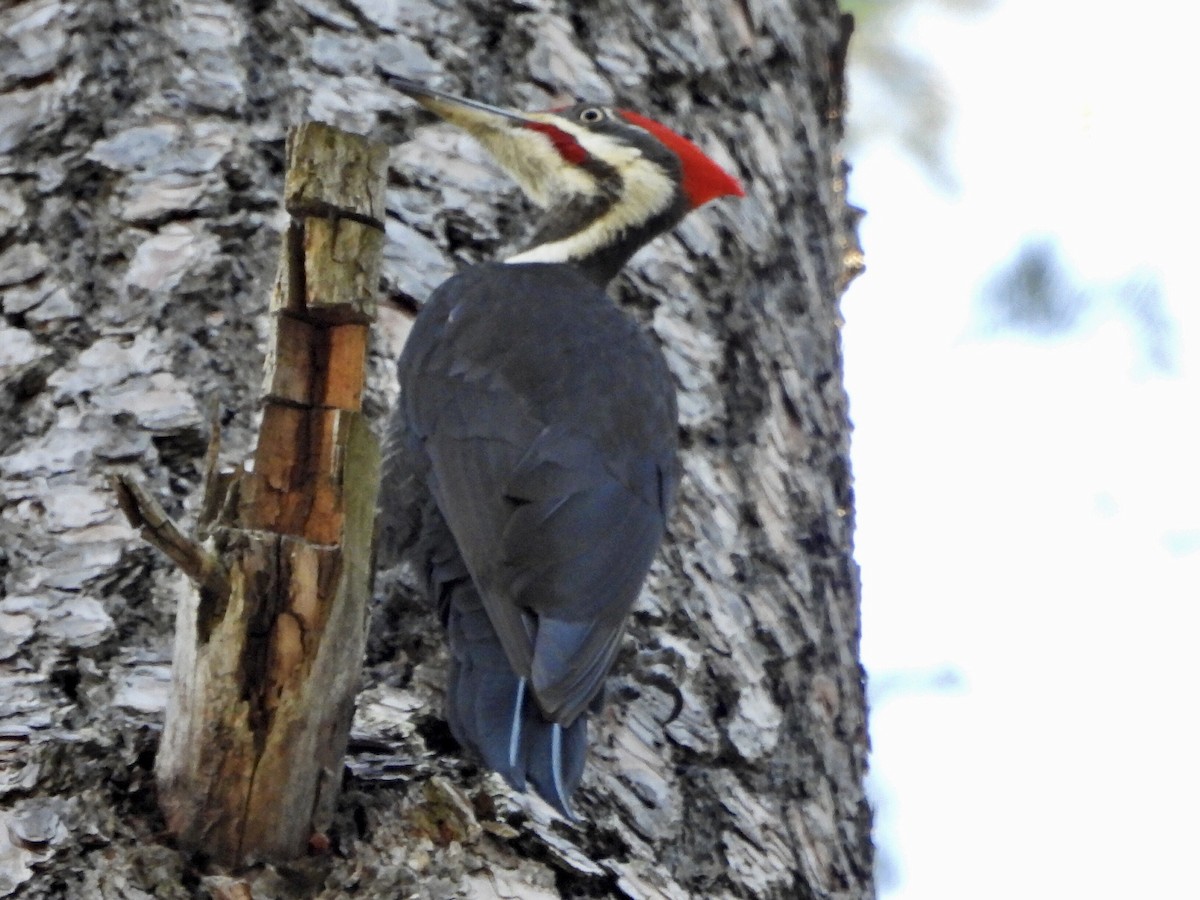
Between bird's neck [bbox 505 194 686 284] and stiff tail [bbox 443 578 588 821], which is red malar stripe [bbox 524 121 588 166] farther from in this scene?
stiff tail [bbox 443 578 588 821]

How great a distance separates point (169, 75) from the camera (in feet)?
8.37

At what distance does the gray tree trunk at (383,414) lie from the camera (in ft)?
6.21

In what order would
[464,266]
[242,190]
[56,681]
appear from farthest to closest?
[464,266] < [242,190] < [56,681]

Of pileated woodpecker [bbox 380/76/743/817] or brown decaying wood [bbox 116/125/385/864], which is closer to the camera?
brown decaying wood [bbox 116/125/385/864]

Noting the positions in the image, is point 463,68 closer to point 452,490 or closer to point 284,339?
point 452,490

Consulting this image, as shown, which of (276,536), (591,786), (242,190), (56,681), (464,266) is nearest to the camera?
(276,536)

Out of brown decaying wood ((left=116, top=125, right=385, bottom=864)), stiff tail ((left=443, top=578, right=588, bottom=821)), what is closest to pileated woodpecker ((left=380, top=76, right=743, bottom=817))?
stiff tail ((left=443, top=578, right=588, bottom=821))

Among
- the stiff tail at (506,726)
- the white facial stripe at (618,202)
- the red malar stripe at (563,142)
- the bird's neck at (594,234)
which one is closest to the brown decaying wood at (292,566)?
the stiff tail at (506,726)

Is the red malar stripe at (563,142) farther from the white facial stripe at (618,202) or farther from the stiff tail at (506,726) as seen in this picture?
the stiff tail at (506,726)

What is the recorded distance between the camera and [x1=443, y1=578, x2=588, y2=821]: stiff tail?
6.50 feet

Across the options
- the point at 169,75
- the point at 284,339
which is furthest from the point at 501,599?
the point at 169,75

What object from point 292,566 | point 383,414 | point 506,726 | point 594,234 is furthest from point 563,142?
point 292,566

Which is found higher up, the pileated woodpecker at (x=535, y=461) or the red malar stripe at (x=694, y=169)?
the red malar stripe at (x=694, y=169)

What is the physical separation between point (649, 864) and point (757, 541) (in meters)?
0.64
